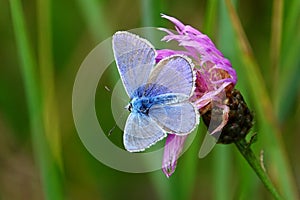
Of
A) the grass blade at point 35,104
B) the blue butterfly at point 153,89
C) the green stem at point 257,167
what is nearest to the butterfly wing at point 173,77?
the blue butterfly at point 153,89

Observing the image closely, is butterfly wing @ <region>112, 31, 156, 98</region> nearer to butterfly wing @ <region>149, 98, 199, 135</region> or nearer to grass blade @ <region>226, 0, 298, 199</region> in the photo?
butterfly wing @ <region>149, 98, 199, 135</region>

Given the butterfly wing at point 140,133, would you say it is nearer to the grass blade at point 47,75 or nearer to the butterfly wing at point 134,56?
the butterfly wing at point 134,56

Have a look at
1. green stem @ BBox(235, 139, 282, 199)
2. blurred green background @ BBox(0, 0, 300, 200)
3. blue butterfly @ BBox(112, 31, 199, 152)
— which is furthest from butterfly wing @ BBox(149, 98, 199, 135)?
blurred green background @ BBox(0, 0, 300, 200)

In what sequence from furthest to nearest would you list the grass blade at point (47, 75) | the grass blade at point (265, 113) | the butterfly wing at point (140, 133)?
1. the grass blade at point (47, 75)
2. the grass blade at point (265, 113)
3. the butterfly wing at point (140, 133)

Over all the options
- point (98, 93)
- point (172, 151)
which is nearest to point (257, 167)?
point (172, 151)

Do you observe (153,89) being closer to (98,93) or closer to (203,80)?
(203,80)

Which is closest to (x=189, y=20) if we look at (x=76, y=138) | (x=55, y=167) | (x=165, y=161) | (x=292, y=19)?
(x=76, y=138)

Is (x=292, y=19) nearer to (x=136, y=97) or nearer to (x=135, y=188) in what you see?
(x=136, y=97)
